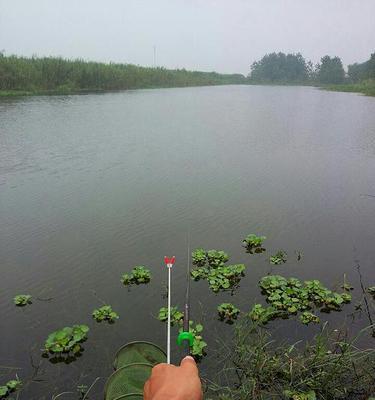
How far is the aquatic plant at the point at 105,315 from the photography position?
17.2ft

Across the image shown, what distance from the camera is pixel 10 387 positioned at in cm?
400

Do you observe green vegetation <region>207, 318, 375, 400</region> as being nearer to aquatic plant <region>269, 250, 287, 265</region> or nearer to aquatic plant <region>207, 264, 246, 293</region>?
aquatic plant <region>207, 264, 246, 293</region>

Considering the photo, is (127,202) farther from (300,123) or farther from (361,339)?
(300,123)

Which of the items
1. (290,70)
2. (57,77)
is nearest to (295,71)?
(290,70)

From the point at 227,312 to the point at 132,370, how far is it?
2007mm

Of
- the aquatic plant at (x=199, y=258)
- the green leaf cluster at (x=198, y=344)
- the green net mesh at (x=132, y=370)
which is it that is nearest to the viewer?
the green net mesh at (x=132, y=370)

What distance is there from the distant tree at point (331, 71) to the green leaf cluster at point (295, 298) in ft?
364

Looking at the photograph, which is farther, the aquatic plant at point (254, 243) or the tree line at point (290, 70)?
the tree line at point (290, 70)

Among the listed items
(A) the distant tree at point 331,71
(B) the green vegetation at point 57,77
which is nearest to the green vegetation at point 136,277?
(B) the green vegetation at point 57,77

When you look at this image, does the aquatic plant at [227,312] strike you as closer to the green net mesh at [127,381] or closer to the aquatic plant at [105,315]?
the aquatic plant at [105,315]

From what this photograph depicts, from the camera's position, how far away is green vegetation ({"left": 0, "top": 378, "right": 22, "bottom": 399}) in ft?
12.8

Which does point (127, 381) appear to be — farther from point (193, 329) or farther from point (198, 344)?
point (193, 329)

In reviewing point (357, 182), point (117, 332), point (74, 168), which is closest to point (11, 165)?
point (74, 168)

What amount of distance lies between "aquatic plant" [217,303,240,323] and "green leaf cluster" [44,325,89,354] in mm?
1902
